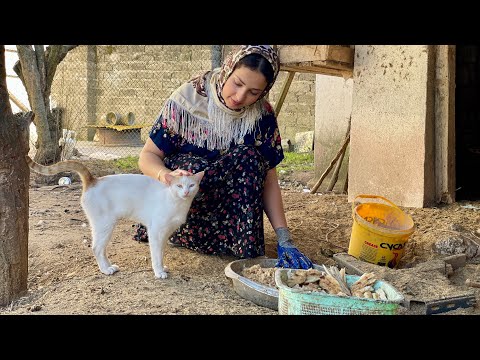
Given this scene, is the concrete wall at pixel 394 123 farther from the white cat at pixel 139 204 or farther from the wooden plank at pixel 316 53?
the white cat at pixel 139 204

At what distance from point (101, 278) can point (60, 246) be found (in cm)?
93

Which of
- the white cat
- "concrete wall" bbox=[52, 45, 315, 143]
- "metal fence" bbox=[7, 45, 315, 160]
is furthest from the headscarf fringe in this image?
"concrete wall" bbox=[52, 45, 315, 143]

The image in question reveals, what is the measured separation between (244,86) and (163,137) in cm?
62

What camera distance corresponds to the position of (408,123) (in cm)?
478

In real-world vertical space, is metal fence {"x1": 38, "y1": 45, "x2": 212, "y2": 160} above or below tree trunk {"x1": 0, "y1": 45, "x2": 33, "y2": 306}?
above

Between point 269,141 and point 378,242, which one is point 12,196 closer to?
point 269,141

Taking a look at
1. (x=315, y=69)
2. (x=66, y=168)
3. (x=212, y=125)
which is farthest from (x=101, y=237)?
(x=315, y=69)

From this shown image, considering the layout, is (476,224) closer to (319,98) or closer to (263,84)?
(263,84)

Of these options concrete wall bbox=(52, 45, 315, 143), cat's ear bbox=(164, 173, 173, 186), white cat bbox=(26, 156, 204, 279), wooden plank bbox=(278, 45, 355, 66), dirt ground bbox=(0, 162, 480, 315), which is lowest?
dirt ground bbox=(0, 162, 480, 315)

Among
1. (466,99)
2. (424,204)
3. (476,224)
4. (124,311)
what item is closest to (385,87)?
(424,204)

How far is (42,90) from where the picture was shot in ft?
22.3

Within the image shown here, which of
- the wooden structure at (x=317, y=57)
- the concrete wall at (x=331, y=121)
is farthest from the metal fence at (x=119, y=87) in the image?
the wooden structure at (x=317, y=57)

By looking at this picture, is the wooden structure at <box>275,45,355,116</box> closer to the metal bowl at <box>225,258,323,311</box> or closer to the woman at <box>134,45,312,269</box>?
the woman at <box>134,45,312,269</box>

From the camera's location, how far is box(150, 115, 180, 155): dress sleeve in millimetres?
3209
